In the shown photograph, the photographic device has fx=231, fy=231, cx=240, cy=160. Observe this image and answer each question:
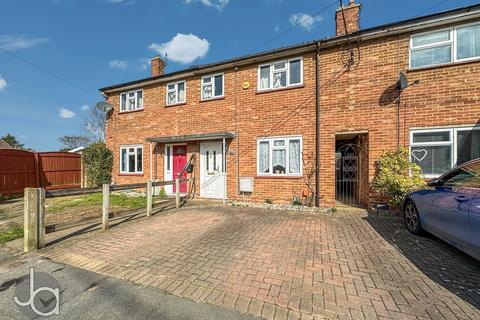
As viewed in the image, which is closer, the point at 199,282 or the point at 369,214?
the point at 199,282

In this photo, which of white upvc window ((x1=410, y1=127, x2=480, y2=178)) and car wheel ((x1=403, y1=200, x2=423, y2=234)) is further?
white upvc window ((x1=410, y1=127, x2=480, y2=178))

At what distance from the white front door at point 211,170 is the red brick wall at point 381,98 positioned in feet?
13.1

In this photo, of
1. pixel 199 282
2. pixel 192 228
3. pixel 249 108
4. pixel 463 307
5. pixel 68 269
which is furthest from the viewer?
pixel 249 108

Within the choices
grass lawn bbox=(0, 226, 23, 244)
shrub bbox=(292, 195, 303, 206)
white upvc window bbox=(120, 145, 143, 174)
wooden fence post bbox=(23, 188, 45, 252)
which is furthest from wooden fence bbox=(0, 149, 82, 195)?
shrub bbox=(292, 195, 303, 206)

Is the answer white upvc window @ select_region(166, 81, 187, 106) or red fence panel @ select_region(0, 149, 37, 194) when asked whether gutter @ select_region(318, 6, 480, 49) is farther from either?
red fence panel @ select_region(0, 149, 37, 194)

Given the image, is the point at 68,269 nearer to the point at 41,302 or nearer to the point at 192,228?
the point at 41,302

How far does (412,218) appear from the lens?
199 inches

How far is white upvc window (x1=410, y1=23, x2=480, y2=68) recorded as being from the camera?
6.41 m

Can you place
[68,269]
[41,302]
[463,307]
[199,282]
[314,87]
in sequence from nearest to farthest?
1. [463,307]
2. [41,302]
3. [199,282]
4. [68,269]
5. [314,87]

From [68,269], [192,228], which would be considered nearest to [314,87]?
[192,228]

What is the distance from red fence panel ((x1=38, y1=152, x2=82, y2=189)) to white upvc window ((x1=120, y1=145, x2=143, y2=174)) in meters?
5.09

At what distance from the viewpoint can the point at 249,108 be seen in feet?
29.5

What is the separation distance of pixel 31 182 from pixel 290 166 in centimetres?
1395

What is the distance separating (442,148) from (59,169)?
18567 mm
